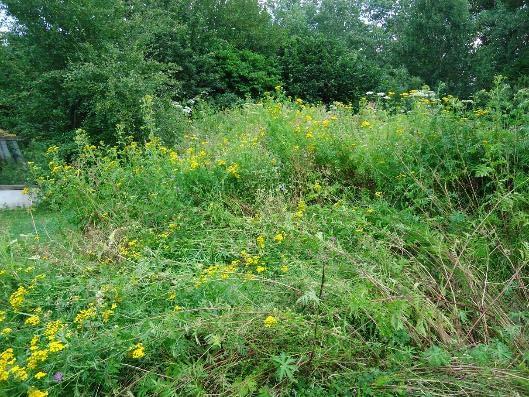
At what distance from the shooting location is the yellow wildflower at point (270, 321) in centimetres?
229

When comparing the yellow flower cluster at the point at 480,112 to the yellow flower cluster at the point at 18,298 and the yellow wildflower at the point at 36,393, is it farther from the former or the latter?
the yellow wildflower at the point at 36,393

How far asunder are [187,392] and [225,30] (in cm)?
1334

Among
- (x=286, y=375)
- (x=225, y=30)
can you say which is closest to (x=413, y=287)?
(x=286, y=375)

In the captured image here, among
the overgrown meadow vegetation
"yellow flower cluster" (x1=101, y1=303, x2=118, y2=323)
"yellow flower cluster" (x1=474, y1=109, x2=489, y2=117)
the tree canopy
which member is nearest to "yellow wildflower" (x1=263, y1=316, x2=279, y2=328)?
the overgrown meadow vegetation

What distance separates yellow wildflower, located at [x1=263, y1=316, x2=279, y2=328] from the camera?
7.52ft

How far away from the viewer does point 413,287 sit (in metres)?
2.87

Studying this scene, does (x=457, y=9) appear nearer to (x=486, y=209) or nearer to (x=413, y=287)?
(x=486, y=209)

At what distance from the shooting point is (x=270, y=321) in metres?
2.30

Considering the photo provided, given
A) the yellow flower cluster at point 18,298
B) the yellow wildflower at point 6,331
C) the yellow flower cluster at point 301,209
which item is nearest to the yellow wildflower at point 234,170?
the yellow flower cluster at point 301,209

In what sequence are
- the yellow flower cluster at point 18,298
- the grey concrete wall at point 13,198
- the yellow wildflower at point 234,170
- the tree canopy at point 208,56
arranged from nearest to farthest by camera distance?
1. the yellow flower cluster at point 18,298
2. the yellow wildflower at point 234,170
3. the grey concrete wall at point 13,198
4. the tree canopy at point 208,56

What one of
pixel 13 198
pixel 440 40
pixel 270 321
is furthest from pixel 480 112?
pixel 440 40

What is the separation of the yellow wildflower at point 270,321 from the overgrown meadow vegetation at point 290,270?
2cm

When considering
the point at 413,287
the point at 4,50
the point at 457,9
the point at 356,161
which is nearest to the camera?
the point at 413,287

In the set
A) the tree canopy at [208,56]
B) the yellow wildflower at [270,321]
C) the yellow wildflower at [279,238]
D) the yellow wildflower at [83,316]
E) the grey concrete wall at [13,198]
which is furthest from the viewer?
the tree canopy at [208,56]
